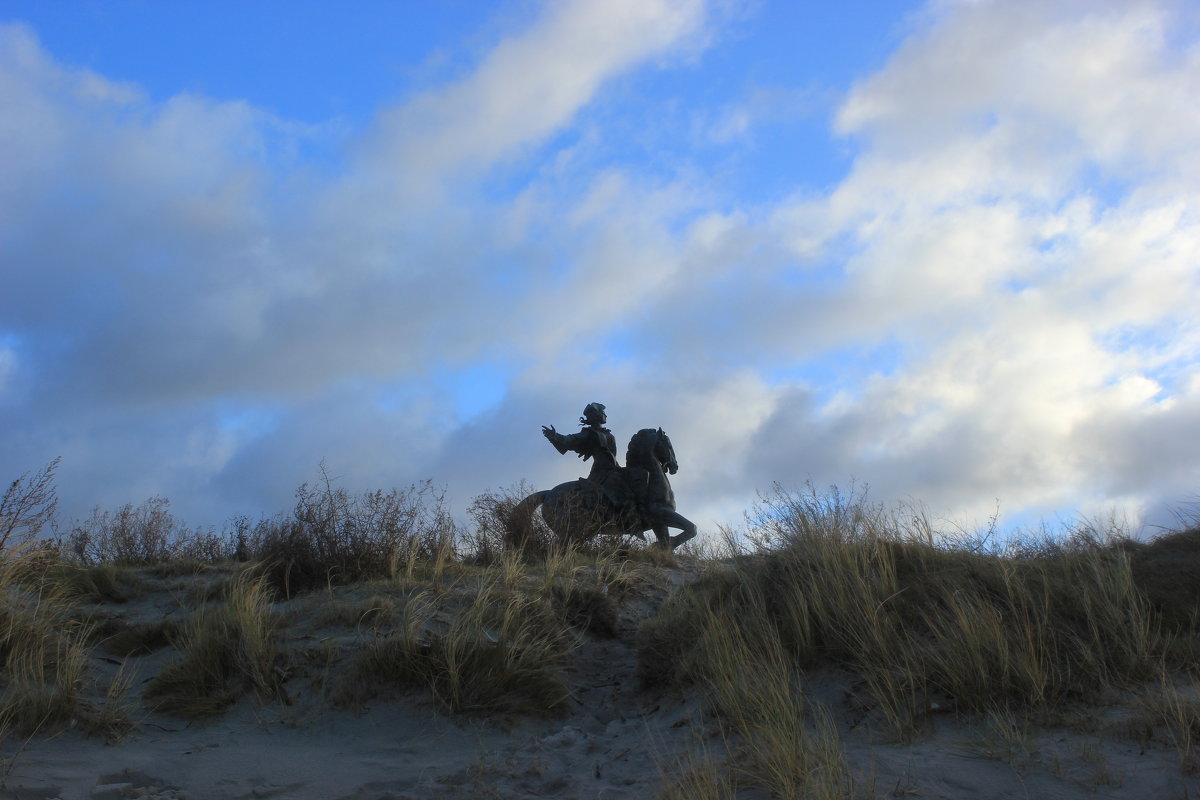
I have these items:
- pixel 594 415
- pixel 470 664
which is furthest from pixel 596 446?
pixel 470 664

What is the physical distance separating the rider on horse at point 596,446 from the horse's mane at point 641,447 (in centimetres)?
26

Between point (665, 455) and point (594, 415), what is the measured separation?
4.47 ft

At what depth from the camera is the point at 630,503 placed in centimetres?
1391

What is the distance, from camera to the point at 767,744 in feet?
15.7

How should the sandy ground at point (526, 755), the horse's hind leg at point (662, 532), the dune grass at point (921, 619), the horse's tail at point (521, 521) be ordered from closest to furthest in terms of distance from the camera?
1. the sandy ground at point (526, 755)
2. the dune grass at point (921, 619)
3. the horse's tail at point (521, 521)
4. the horse's hind leg at point (662, 532)

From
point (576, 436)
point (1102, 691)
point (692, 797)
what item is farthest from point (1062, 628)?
point (576, 436)

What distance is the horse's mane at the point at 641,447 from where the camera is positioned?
47.5 feet

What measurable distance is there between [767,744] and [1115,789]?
165 cm

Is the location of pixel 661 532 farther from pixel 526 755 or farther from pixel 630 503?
pixel 526 755

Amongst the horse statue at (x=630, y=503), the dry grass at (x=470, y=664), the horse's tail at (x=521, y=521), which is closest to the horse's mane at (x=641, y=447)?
the horse statue at (x=630, y=503)

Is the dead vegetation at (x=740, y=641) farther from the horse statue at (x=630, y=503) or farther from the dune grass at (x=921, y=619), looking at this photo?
the horse statue at (x=630, y=503)

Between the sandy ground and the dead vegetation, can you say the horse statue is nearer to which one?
the dead vegetation

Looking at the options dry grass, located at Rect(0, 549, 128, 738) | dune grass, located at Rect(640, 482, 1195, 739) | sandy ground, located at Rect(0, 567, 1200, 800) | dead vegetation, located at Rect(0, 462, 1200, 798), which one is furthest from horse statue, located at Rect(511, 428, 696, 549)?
dry grass, located at Rect(0, 549, 128, 738)

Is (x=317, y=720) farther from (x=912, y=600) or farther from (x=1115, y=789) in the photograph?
(x=1115, y=789)
